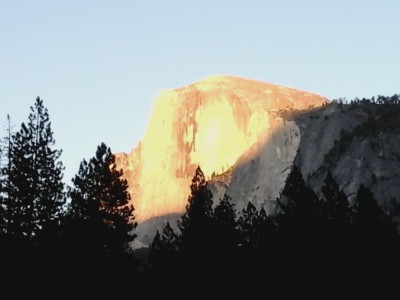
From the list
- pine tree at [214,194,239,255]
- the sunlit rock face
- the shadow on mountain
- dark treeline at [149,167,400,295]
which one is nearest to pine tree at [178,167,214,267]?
dark treeline at [149,167,400,295]

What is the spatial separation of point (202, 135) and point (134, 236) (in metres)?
146

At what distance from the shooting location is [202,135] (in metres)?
189

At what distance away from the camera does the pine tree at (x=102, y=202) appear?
131 ft

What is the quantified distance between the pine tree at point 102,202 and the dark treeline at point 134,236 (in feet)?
0.22

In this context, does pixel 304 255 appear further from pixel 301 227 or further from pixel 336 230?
pixel 336 230

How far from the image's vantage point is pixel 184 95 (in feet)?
640

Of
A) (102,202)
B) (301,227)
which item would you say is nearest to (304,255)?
(301,227)

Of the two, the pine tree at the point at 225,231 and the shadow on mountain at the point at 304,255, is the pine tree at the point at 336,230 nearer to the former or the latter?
the shadow on mountain at the point at 304,255

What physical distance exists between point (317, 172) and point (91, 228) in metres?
91.5

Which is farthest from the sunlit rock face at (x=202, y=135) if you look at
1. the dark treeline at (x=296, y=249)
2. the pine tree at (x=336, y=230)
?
the pine tree at (x=336, y=230)

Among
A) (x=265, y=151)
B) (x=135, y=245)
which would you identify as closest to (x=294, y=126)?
(x=265, y=151)

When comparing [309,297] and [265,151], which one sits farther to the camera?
[265,151]

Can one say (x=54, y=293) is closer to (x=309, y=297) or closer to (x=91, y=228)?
(x=91, y=228)

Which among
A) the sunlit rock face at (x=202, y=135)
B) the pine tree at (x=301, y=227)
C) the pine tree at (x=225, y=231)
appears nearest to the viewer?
the pine tree at (x=301, y=227)
